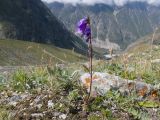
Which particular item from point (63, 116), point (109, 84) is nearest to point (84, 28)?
point (63, 116)

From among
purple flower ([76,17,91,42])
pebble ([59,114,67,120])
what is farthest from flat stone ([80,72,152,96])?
purple flower ([76,17,91,42])

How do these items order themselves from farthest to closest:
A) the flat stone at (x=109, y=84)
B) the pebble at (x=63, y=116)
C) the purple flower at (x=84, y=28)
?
the flat stone at (x=109, y=84) < the pebble at (x=63, y=116) < the purple flower at (x=84, y=28)

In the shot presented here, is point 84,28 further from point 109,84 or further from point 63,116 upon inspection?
point 109,84

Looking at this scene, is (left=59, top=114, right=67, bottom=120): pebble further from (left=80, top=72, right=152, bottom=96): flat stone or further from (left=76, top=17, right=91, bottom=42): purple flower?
(left=76, top=17, right=91, bottom=42): purple flower

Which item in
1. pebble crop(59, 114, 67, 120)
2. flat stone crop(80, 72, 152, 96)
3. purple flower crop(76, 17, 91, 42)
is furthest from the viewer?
flat stone crop(80, 72, 152, 96)

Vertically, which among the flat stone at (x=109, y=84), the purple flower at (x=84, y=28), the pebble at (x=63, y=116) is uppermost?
the purple flower at (x=84, y=28)

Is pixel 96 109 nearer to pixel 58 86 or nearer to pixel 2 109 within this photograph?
pixel 58 86

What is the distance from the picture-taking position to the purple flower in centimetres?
725

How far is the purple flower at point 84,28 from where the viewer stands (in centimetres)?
725

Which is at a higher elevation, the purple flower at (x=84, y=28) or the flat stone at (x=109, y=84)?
the purple flower at (x=84, y=28)

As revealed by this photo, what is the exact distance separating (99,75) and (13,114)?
2.30 meters

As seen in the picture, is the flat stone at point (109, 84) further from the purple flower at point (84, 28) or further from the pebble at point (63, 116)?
the purple flower at point (84, 28)

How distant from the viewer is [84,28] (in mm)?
7316

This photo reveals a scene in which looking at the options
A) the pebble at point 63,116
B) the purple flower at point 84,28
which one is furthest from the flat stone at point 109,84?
the purple flower at point 84,28
